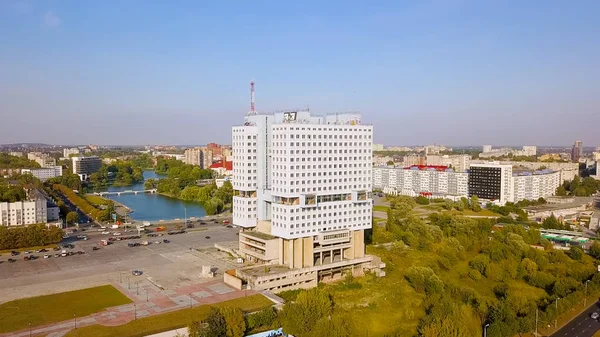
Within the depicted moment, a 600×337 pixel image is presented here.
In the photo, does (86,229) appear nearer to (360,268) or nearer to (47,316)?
(47,316)

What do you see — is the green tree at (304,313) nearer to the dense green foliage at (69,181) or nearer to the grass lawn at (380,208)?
the grass lawn at (380,208)

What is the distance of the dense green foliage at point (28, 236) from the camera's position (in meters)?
36.8

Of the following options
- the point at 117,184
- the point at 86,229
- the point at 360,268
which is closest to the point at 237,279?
the point at 360,268

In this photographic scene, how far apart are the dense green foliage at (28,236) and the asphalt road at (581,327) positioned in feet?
115

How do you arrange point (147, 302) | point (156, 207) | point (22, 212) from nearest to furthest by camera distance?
point (147, 302)
point (22, 212)
point (156, 207)

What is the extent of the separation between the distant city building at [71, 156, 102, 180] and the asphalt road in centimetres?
9000

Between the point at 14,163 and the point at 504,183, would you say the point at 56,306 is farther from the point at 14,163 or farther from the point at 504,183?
the point at 14,163

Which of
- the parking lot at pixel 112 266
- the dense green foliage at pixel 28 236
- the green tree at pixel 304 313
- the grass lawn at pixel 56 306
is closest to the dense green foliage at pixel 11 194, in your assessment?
the dense green foliage at pixel 28 236

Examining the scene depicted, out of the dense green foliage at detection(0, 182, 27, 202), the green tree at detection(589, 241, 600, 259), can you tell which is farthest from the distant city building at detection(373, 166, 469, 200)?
the dense green foliage at detection(0, 182, 27, 202)

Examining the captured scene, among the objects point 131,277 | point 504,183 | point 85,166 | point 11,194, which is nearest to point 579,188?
point 504,183

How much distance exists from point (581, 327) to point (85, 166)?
9721 centimetres

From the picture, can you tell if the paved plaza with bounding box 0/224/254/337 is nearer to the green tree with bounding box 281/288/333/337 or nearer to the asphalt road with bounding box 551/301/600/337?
the green tree with bounding box 281/288/333/337

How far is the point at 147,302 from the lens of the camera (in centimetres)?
2497

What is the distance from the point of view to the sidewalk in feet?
71.9
